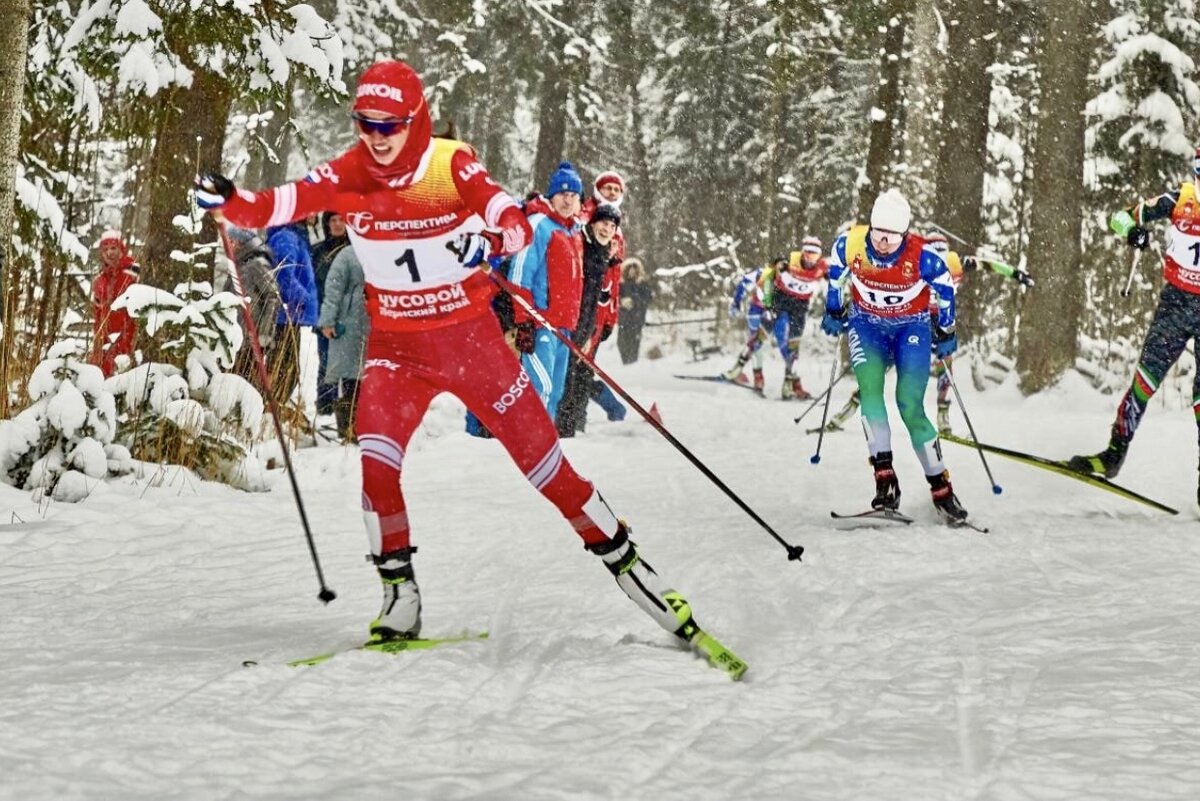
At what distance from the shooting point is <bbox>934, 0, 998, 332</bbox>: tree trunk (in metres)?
17.9

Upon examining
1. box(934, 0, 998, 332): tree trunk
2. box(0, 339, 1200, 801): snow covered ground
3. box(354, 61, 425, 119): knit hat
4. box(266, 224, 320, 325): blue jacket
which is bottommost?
box(0, 339, 1200, 801): snow covered ground

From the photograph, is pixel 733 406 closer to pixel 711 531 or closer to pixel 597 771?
pixel 711 531

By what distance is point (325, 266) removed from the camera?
32.9 ft

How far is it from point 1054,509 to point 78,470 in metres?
5.71

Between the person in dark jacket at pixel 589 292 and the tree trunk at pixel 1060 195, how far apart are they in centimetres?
578

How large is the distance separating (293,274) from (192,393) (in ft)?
6.57

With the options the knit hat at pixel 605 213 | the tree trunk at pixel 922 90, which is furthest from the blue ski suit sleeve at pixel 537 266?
the tree trunk at pixel 922 90

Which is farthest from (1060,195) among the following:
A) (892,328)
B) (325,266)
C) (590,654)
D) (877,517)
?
(590,654)

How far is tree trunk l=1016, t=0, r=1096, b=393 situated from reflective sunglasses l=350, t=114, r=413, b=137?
11135mm

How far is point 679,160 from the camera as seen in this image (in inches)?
1372

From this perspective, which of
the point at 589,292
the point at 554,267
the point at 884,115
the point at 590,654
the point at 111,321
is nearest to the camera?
the point at 590,654

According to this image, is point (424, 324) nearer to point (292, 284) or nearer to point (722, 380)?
point (292, 284)

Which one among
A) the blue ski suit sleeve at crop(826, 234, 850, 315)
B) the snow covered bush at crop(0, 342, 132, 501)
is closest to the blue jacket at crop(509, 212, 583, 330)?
the blue ski suit sleeve at crop(826, 234, 850, 315)

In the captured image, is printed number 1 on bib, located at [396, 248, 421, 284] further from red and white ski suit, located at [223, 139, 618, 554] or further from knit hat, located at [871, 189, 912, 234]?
knit hat, located at [871, 189, 912, 234]
